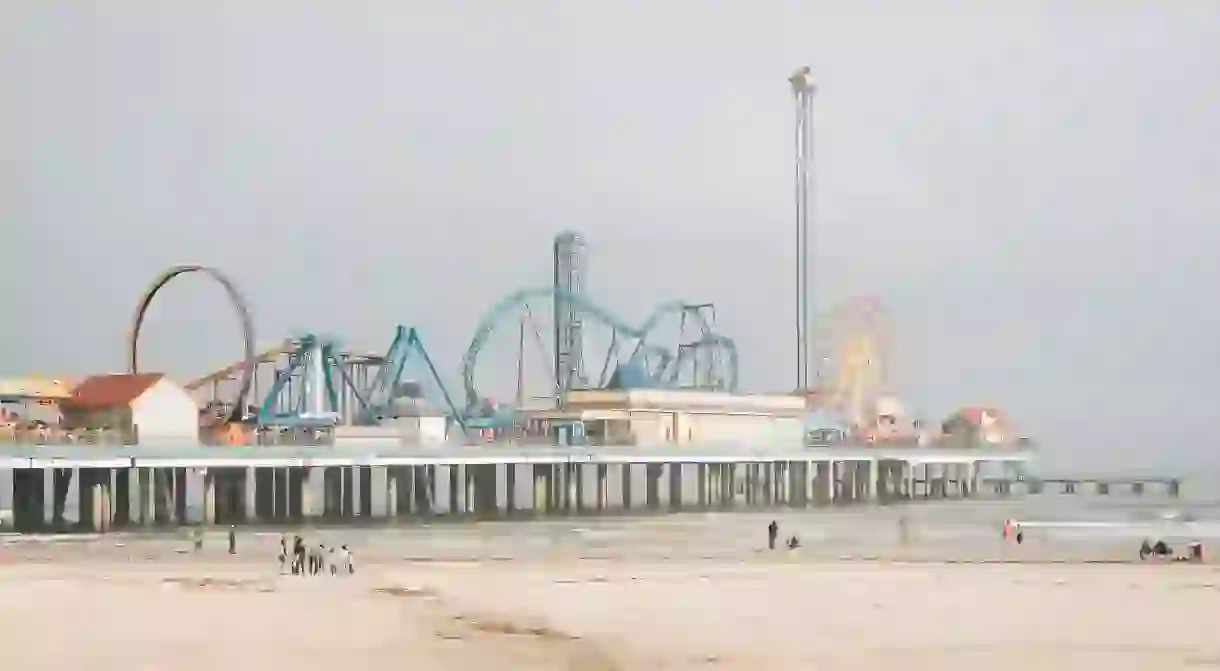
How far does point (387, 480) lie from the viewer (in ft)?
181

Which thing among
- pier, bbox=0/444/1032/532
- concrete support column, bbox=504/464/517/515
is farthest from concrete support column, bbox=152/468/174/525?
concrete support column, bbox=504/464/517/515

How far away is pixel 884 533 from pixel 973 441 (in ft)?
190

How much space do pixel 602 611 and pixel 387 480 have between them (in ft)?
103

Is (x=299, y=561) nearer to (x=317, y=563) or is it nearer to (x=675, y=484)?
(x=317, y=563)

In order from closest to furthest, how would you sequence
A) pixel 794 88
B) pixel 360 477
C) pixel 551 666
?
1. pixel 551 666
2. pixel 360 477
3. pixel 794 88

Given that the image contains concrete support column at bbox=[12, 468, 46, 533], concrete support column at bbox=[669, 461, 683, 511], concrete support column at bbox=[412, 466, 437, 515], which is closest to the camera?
concrete support column at bbox=[12, 468, 46, 533]

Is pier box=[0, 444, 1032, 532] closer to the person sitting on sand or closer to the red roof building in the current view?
the red roof building

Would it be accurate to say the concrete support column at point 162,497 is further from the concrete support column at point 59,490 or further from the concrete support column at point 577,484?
the concrete support column at point 577,484

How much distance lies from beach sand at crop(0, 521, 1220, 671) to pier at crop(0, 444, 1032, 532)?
685 cm

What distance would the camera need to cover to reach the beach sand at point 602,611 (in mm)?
19906

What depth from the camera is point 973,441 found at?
10400 cm

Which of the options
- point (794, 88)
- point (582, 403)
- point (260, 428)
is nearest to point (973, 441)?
point (794, 88)

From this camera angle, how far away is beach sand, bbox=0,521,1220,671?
19.9 meters

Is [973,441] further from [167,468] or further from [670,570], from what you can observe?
Answer: [670,570]
